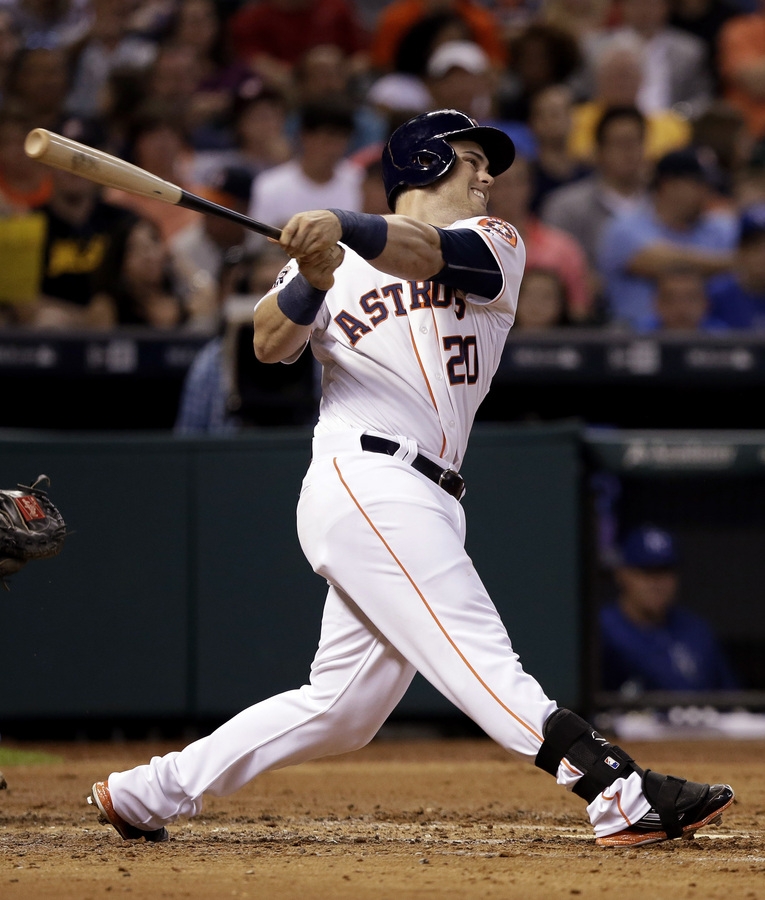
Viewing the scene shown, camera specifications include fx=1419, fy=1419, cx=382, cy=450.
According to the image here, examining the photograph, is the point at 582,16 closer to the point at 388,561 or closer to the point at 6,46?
the point at 6,46

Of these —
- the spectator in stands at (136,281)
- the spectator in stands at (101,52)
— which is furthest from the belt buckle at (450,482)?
the spectator in stands at (101,52)

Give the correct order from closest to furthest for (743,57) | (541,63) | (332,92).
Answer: (332,92)
(541,63)
(743,57)

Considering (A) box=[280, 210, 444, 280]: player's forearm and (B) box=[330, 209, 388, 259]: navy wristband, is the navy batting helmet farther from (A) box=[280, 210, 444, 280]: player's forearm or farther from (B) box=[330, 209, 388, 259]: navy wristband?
(B) box=[330, 209, 388, 259]: navy wristband

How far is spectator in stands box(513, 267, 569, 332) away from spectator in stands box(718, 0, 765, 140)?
10.6 feet

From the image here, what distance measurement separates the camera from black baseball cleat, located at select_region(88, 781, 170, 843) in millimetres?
3186

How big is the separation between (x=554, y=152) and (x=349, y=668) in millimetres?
5811

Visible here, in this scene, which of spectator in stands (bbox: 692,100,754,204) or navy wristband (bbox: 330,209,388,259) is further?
spectator in stands (bbox: 692,100,754,204)

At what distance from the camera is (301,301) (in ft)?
9.60

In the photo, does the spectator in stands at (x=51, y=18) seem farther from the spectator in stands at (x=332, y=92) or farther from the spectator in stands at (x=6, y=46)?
the spectator in stands at (x=332, y=92)

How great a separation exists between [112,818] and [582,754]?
1.09m

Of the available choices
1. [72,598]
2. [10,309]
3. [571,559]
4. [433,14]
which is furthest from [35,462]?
[433,14]

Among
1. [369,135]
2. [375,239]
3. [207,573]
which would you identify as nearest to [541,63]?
[369,135]

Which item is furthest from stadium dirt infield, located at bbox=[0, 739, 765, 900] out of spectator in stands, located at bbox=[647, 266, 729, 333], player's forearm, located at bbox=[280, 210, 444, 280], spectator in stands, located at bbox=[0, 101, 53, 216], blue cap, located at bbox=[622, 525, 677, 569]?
spectator in stands, located at bbox=[0, 101, 53, 216]

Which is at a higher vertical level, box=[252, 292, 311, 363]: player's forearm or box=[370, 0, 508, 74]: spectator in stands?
box=[370, 0, 508, 74]: spectator in stands
